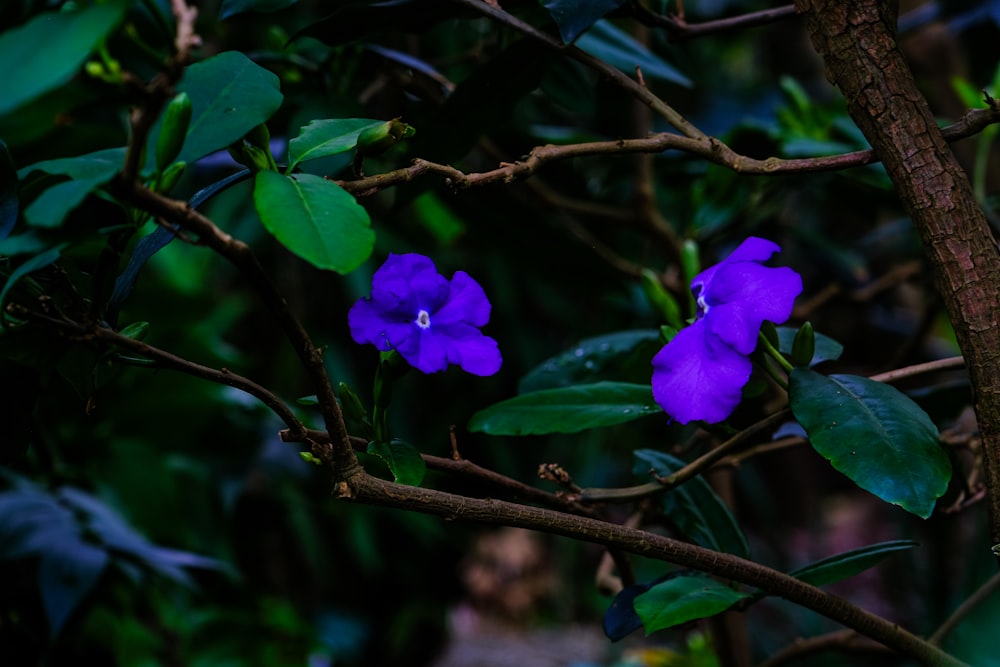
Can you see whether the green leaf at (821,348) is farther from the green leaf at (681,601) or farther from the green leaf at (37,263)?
the green leaf at (37,263)

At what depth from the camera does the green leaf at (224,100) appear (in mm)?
423

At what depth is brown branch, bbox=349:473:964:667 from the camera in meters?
0.43

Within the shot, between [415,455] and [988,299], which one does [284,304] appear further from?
[988,299]

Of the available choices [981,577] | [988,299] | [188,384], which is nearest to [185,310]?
[188,384]

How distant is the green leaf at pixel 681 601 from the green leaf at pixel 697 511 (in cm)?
7

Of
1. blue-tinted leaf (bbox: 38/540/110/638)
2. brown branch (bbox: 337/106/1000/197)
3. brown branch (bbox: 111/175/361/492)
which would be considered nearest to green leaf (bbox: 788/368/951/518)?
brown branch (bbox: 337/106/1000/197)

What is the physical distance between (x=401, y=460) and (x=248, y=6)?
37 cm

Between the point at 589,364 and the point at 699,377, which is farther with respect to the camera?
the point at 589,364

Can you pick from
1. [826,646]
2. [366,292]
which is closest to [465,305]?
[826,646]

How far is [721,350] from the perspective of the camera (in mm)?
480

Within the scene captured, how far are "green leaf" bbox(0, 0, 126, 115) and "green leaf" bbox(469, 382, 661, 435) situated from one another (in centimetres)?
33

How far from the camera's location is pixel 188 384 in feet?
3.42

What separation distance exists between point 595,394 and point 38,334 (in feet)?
1.08

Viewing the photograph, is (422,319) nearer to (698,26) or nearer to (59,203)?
(59,203)
